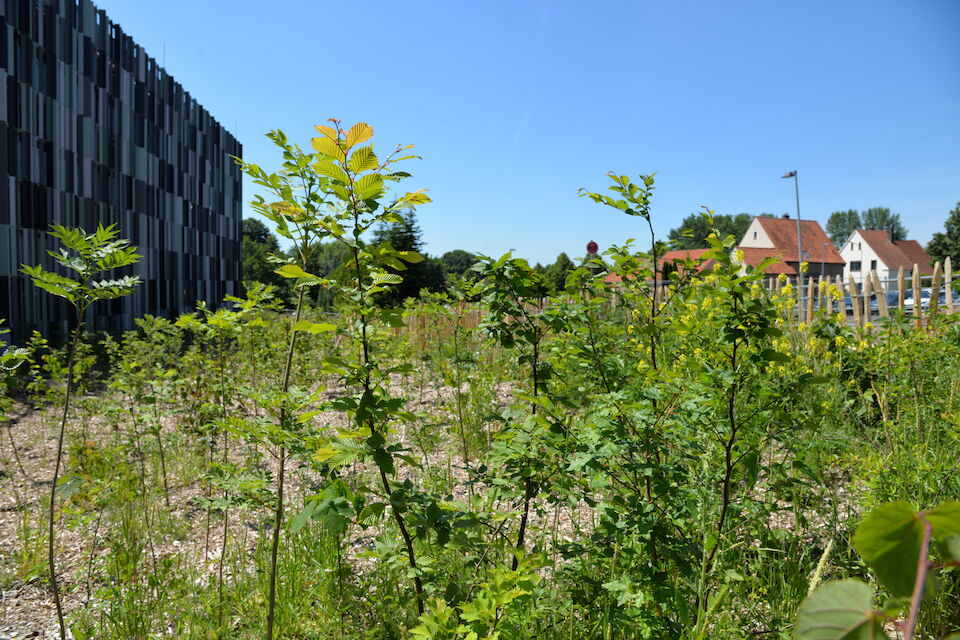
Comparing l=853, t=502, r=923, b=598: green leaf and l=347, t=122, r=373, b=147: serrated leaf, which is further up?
l=347, t=122, r=373, b=147: serrated leaf

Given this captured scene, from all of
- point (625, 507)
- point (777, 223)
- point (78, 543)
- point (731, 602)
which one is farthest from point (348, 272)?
point (777, 223)

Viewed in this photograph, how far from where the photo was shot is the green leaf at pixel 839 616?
250 mm

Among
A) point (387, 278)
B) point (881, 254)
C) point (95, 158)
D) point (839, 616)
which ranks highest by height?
point (881, 254)

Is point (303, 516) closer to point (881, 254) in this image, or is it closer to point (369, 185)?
point (369, 185)

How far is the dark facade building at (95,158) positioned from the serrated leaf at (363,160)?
6118 millimetres

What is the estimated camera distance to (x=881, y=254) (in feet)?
160

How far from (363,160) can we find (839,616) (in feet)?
4.32

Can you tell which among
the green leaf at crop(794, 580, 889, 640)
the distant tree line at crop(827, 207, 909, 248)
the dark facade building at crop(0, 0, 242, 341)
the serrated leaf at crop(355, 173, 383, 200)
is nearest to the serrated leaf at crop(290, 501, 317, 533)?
the serrated leaf at crop(355, 173, 383, 200)

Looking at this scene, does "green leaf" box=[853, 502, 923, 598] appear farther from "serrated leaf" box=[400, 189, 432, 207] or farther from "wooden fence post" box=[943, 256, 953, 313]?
"wooden fence post" box=[943, 256, 953, 313]

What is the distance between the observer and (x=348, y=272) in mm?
1622

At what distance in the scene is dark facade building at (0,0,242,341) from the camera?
1072 cm

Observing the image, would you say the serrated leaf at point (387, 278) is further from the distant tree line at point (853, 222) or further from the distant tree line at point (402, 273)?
the distant tree line at point (853, 222)

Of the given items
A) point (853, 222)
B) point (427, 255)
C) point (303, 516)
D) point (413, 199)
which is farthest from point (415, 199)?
point (853, 222)

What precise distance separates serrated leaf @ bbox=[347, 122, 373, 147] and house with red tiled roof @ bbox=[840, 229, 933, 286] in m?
56.5
